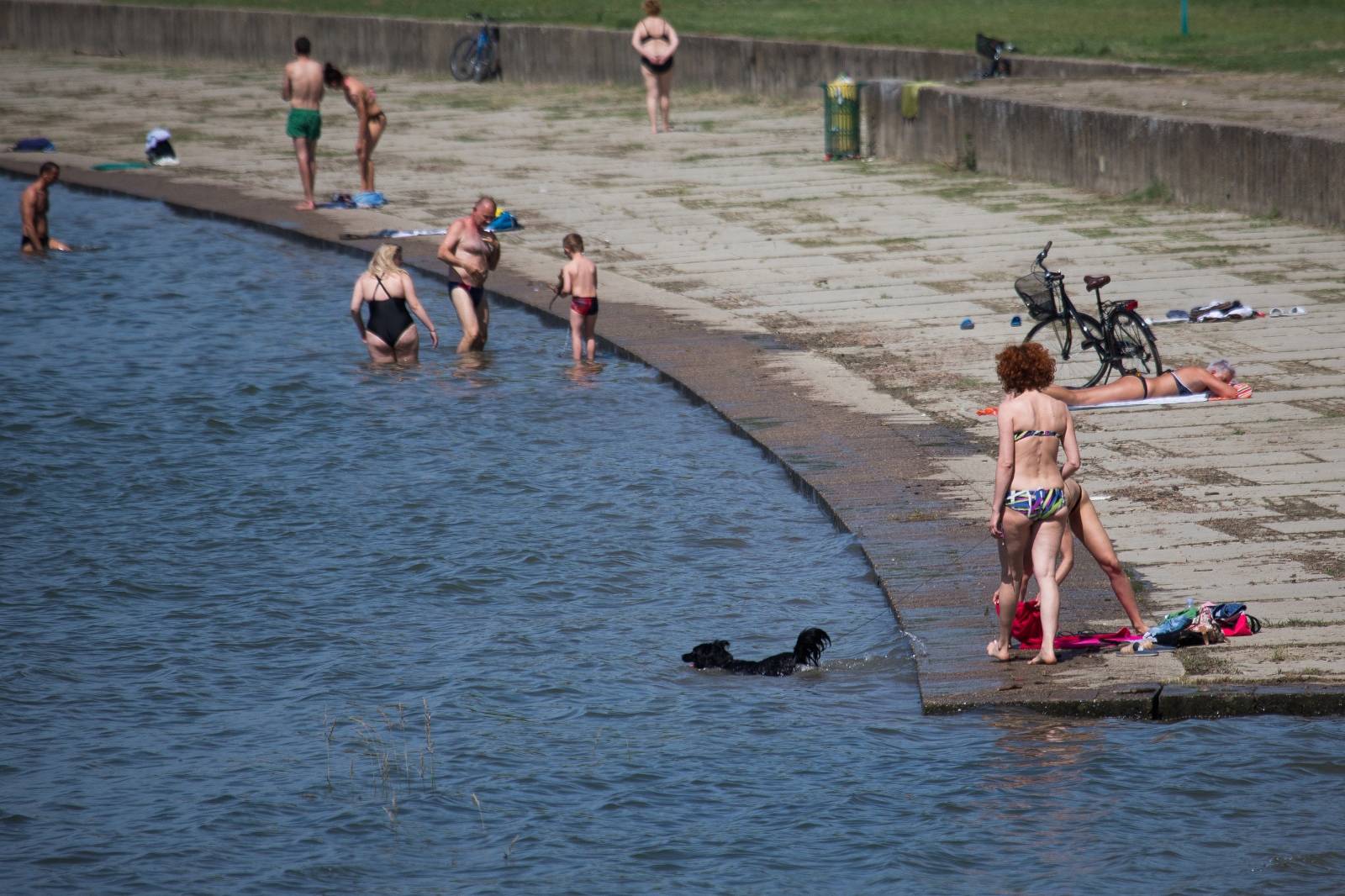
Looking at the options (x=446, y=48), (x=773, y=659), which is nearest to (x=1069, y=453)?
(x=773, y=659)

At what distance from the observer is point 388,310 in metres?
16.4

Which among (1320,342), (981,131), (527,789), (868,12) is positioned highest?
(868,12)

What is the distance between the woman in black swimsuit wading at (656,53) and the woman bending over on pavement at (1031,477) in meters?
18.8

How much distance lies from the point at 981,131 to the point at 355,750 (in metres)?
16.6

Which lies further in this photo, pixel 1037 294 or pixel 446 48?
pixel 446 48

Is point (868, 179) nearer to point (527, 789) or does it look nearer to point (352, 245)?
point (352, 245)

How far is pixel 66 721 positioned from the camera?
9.34 metres

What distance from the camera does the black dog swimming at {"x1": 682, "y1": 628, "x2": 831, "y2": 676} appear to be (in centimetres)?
952

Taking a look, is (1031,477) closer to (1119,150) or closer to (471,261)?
(471,261)

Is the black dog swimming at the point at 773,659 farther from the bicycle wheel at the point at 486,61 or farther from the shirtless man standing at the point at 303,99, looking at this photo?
the bicycle wheel at the point at 486,61

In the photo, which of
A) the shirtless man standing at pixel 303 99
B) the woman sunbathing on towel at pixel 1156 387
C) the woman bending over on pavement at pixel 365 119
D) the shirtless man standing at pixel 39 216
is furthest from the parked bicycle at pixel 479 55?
the woman sunbathing on towel at pixel 1156 387

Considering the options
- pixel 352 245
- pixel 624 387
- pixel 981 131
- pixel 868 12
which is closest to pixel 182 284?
pixel 352 245

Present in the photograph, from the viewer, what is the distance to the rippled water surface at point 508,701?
25.6ft

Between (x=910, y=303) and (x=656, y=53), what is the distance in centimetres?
1085
